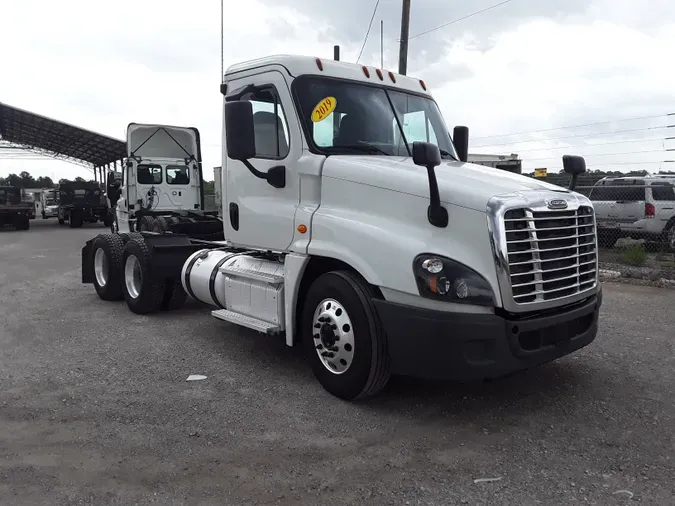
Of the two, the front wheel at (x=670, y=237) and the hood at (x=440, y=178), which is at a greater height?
the hood at (x=440, y=178)

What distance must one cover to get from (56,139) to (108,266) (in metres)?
35.8

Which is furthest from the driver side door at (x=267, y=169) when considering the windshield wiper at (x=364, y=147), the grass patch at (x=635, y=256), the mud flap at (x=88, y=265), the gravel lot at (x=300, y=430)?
the grass patch at (x=635, y=256)

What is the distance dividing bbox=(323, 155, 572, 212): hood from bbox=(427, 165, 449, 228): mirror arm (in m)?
0.09

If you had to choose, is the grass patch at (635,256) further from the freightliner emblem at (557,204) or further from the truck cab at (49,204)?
the truck cab at (49,204)

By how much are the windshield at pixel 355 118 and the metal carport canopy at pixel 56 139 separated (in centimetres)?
2420

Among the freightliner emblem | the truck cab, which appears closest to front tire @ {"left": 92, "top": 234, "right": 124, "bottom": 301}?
the freightliner emblem

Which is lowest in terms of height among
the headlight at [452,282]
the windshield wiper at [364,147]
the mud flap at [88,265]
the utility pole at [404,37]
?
the mud flap at [88,265]

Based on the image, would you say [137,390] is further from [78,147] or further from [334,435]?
[78,147]

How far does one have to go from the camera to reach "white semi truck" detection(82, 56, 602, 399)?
12.8 ft

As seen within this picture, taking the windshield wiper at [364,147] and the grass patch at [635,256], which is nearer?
the windshield wiper at [364,147]

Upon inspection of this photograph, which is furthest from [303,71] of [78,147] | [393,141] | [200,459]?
[78,147]

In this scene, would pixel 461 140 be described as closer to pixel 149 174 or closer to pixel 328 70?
pixel 328 70

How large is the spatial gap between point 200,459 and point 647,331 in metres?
5.53

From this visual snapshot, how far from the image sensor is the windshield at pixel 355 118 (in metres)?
4.94
